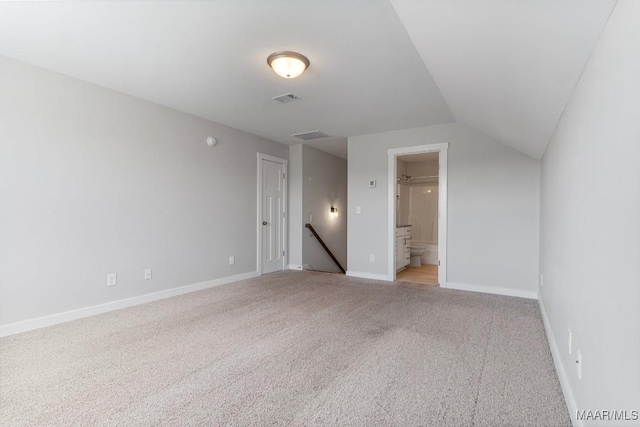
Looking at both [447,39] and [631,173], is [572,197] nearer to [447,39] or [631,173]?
[631,173]

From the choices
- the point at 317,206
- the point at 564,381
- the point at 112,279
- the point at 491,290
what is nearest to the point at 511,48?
the point at 564,381

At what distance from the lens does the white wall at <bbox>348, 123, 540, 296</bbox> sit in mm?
3787

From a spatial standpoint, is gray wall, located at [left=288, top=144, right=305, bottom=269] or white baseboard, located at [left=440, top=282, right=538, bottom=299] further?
gray wall, located at [left=288, top=144, right=305, bottom=269]

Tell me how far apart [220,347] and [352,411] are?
119cm

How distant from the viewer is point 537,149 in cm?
328

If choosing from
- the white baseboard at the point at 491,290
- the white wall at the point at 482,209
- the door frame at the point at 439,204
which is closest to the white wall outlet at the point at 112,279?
the white wall at the point at 482,209

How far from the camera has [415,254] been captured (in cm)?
632

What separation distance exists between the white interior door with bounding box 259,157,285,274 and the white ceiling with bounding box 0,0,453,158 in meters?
1.59

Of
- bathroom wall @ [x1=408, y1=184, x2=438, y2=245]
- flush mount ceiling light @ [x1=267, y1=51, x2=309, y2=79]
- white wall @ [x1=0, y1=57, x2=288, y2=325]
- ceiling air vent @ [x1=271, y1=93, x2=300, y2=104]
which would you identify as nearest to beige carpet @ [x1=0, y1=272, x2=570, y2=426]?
white wall @ [x1=0, y1=57, x2=288, y2=325]

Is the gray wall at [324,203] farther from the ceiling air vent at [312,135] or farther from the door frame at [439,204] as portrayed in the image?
the door frame at [439,204]

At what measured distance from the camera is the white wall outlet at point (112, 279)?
3.26 m

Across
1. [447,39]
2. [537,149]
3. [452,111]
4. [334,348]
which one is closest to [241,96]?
[447,39]

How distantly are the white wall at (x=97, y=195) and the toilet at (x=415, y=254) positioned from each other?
3.69 m

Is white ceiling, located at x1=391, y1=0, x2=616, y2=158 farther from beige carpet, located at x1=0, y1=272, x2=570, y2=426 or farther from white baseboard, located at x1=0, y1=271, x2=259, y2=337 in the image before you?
white baseboard, located at x1=0, y1=271, x2=259, y2=337
